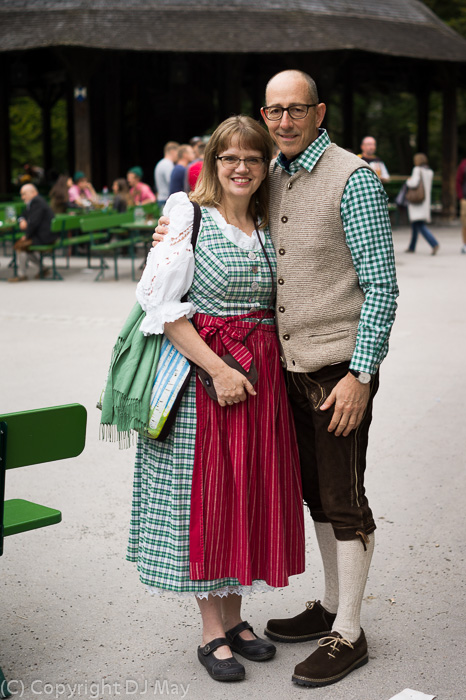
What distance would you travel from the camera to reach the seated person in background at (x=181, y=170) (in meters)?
12.8

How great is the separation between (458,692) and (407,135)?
40195 millimetres

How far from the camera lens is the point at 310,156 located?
3129 millimetres

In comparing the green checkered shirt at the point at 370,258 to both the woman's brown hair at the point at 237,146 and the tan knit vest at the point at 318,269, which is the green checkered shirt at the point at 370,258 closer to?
the tan knit vest at the point at 318,269

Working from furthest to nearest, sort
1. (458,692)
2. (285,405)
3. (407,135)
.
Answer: (407,135) → (285,405) → (458,692)

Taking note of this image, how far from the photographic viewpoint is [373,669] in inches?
127

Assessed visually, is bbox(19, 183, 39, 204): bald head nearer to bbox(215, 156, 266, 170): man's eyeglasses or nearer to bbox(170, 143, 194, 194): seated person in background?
bbox(170, 143, 194, 194): seated person in background

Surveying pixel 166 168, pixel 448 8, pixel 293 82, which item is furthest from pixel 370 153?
pixel 448 8

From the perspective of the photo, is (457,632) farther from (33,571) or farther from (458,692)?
(33,571)

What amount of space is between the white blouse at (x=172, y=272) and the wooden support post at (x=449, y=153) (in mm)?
22171

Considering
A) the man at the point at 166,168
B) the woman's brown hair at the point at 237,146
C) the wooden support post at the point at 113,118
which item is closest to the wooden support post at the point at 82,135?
the wooden support post at the point at 113,118

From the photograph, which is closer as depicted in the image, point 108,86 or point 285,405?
point 285,405

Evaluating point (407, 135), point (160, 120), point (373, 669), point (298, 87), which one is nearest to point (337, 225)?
point (298, 87)

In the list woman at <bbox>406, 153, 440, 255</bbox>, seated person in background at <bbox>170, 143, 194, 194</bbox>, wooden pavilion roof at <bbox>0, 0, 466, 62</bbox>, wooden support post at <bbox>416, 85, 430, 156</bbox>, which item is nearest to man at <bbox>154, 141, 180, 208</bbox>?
seated person in background at <bbox>170, 143, 194, 194</bbox>

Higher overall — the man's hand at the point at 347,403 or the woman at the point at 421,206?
the man's hand at the point at 347,403
